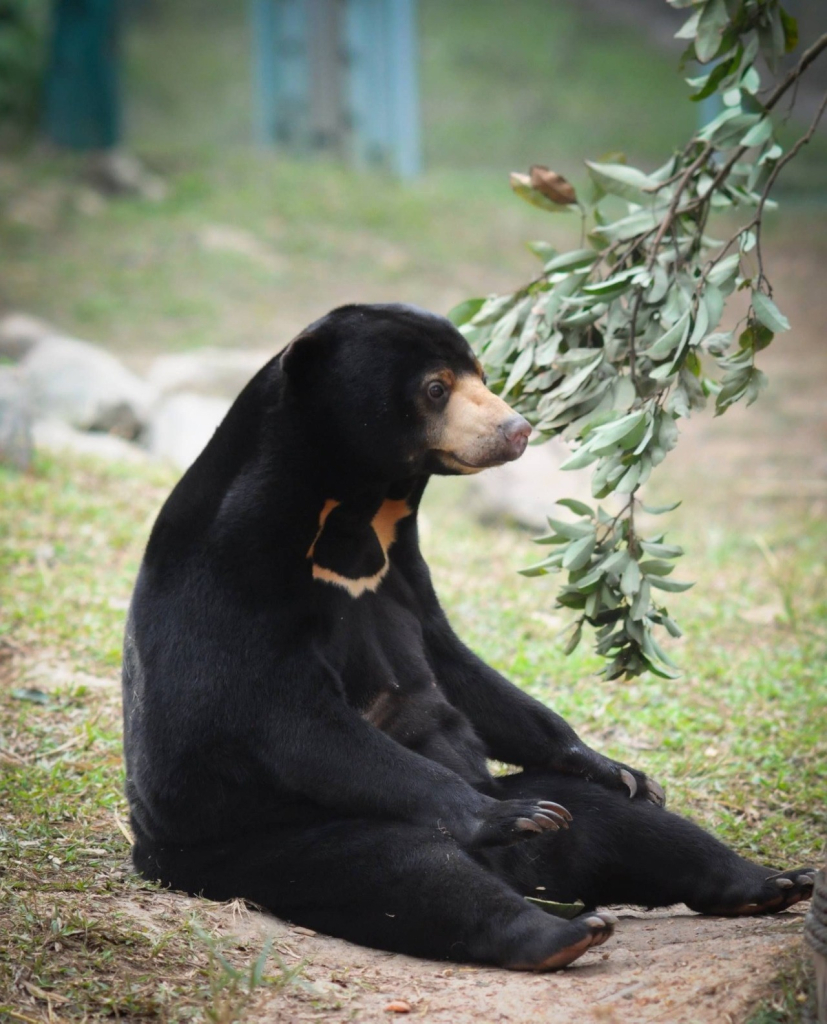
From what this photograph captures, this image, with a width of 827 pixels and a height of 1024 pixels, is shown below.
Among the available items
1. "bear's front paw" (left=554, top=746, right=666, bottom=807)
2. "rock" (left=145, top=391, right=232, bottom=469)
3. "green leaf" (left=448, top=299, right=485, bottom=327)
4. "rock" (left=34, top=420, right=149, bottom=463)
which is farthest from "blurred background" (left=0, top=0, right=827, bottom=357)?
"bear's front paw" (left=554, top=746, right=666, bottom=807)

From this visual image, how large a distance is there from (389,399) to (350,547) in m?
0.37

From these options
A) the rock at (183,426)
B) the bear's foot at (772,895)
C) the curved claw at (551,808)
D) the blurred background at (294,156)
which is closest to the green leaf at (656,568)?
the bear's foot at (772,895)

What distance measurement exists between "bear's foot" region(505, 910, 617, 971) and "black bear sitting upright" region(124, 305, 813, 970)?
0.04 feet

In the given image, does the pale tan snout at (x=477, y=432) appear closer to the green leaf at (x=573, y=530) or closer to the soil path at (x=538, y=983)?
the green leaf at (x=573, y=530)

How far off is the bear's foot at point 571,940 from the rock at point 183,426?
5116 mm

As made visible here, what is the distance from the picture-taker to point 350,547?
3.03 m

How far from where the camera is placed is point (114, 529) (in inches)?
246

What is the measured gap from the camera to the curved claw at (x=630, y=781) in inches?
124

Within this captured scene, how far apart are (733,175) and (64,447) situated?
4.74 m

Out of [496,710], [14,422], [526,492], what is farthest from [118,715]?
[526,492]

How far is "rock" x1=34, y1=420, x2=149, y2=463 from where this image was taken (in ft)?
24.5

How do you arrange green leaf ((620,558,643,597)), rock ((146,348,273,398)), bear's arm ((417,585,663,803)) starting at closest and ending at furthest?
bear's arm ((417,585,663,803))
green leaf ((620,558,643,597))
rock ((146,348,273,398))

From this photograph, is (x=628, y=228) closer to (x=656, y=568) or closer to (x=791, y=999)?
(x=656, y=568)

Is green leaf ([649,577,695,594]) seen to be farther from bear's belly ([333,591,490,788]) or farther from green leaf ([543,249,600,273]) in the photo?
green leaf ([543,249,600,273])
